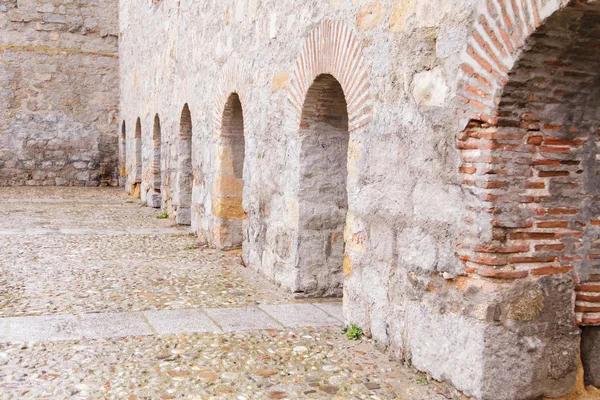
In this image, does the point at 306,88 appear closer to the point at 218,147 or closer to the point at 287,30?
the point at 287,30

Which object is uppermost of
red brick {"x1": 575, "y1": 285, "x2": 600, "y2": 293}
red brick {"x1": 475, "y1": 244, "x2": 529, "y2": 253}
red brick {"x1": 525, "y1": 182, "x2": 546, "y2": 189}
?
red brick {"x1": 525, "y1": 182, "x2": 546, "y2": 189}

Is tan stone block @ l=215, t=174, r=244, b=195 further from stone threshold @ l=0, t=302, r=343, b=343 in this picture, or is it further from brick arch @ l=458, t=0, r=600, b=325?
brick arch @ l=458, t=0, r=600, b=325

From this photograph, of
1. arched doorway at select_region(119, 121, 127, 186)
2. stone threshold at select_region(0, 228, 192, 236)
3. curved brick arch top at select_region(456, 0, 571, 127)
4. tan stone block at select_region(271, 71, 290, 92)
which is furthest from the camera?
arched doorway at select_region(119, 121, 127, 186)

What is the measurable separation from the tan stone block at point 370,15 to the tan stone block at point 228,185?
367 centimetres

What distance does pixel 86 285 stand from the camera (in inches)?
217

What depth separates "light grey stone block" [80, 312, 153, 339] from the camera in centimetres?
414

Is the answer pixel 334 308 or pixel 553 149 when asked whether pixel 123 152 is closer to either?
pixel 334 308

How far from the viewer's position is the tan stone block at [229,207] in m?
7.52

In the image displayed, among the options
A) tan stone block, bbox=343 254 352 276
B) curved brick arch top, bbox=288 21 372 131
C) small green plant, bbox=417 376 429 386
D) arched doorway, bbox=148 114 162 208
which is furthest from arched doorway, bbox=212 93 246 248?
arched doorway, bbox=148 114 162 208

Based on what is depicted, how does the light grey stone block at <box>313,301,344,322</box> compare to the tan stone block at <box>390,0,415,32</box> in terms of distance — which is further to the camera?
the light grey stone block at <box>313,301,344,322</box>

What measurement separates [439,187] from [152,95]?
961 centimetres

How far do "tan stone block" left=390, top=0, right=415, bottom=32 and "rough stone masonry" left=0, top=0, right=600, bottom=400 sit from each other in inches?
0.4

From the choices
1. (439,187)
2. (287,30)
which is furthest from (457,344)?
(287,30)

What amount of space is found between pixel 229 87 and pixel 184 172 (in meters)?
2.91
